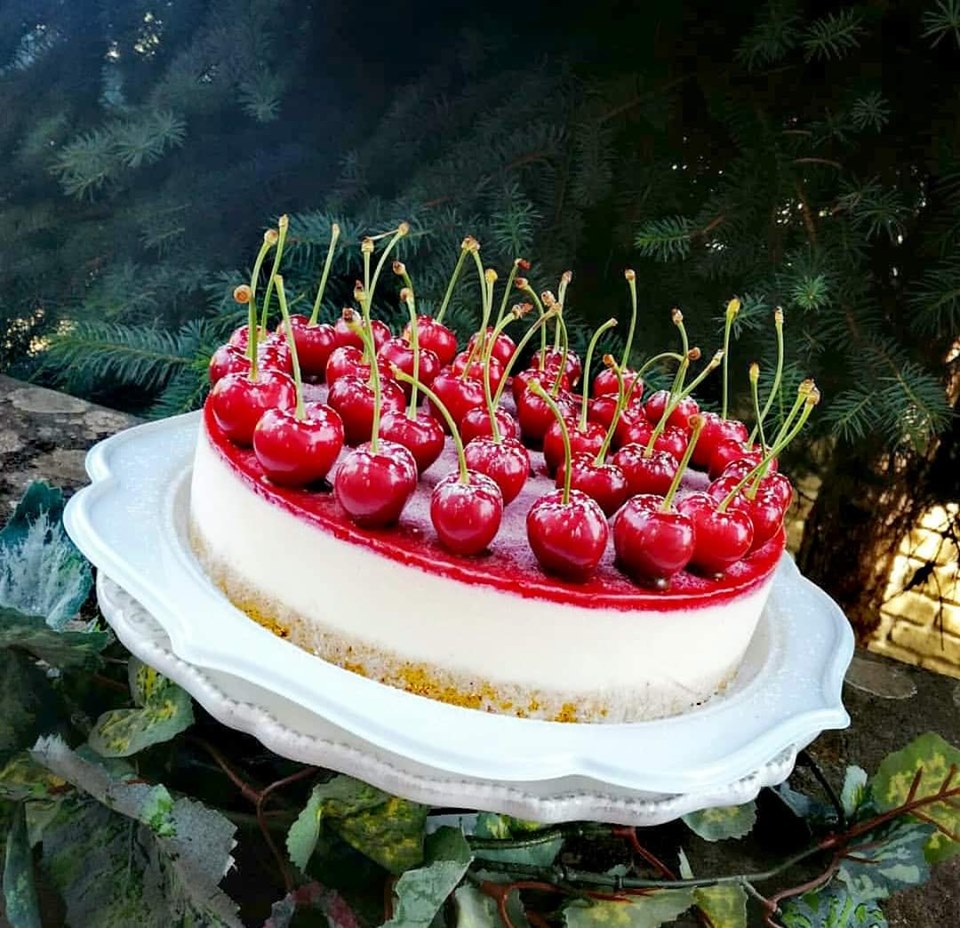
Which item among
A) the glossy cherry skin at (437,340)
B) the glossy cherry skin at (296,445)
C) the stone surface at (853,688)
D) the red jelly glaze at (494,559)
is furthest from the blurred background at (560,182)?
the glossy cherry skin at (296,445)

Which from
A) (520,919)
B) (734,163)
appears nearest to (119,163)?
(734,163)

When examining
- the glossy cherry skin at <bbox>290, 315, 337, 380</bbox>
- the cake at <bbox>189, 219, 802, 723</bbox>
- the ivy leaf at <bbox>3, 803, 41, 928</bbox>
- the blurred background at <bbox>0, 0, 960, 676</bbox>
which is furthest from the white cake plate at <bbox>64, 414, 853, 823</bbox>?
the blurred background at <bbox>0, 0, 960, 676</bbox>

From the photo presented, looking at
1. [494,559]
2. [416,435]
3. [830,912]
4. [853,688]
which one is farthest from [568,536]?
[853,688]

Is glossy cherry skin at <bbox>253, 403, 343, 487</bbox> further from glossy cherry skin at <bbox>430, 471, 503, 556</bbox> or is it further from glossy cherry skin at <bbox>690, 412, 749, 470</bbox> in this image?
glossy cherry skin at <bbox>690, 412, 749, 470</bbox>

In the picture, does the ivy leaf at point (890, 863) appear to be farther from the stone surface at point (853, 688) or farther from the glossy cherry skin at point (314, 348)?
the glossy cherry skin at point (314, 348)

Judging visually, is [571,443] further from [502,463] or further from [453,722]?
[453,722]

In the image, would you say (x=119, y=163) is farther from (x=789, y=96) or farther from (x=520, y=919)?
(x=520, y=919)
